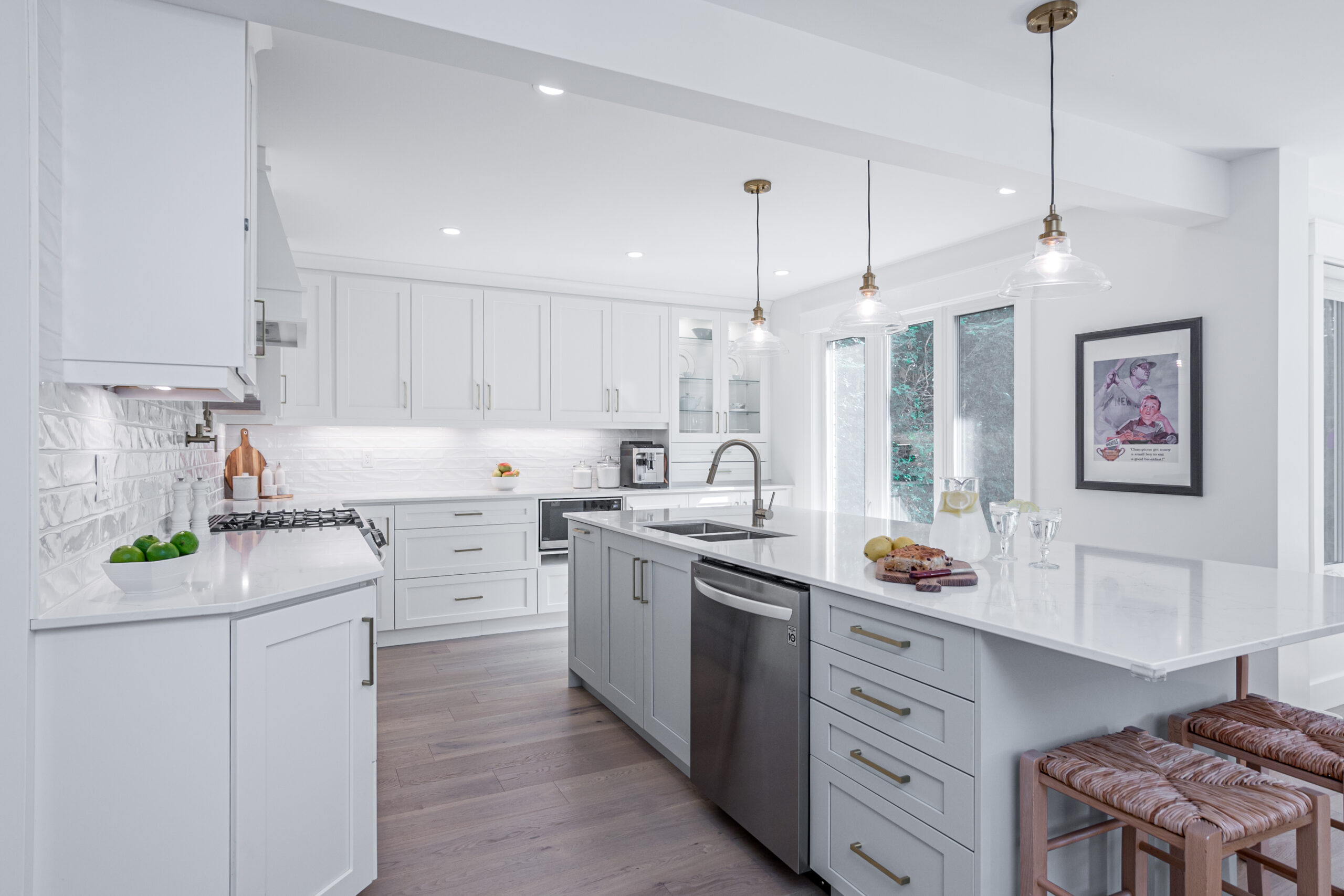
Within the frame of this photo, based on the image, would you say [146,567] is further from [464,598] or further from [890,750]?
[464,598]

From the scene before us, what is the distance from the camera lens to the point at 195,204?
1.69 m

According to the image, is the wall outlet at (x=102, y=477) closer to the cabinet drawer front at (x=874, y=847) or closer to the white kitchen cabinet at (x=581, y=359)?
the cabinet drawer front at (x=874, y=847)

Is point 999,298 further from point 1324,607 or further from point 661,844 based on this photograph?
point 661,844

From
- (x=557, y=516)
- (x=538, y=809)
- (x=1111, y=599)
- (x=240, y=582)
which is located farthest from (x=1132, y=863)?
(x=557, y=516)

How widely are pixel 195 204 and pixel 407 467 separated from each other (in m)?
3.64

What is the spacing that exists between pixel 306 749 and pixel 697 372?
4491 millimetres

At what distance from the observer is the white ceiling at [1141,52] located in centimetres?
205

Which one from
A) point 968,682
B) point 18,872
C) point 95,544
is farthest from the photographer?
point 95,544

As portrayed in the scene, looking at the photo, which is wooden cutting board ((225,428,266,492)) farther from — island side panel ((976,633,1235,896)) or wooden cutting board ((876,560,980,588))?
island side panel ((976,633,1235,896))

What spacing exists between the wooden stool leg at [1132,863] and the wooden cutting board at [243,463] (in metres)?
4.51

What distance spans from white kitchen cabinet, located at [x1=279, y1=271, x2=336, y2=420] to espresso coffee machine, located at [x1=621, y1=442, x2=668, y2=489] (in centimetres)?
209

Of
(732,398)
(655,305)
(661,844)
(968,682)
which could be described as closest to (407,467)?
(655,305)

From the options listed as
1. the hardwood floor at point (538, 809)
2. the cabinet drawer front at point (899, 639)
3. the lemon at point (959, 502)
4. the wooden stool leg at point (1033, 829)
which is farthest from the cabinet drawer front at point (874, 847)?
the lemon at point (959, 502)

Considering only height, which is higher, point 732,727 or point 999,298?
point 999,298
